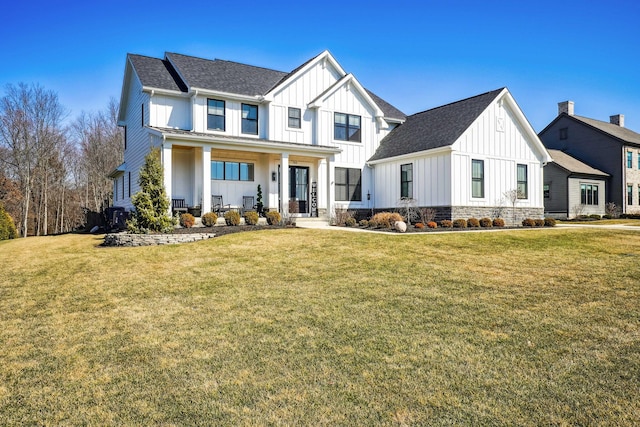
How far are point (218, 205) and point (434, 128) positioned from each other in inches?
412

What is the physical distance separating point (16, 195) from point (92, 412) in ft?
104

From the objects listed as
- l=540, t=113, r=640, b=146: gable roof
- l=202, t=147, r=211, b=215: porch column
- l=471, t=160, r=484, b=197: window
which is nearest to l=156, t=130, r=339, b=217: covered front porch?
l=202, t=147, r=211, b=215: porch column

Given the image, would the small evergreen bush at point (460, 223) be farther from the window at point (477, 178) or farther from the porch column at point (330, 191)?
the porch column at point (330, 191)

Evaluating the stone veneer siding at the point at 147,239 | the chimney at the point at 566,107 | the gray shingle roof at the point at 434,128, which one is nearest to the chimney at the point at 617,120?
the chimney at the point at 566,107

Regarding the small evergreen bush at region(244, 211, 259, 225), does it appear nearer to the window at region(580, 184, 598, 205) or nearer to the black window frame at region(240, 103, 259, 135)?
the black window frame at region(240, 103, 259, 135)

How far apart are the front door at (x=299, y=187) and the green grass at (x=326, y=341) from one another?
10.7m

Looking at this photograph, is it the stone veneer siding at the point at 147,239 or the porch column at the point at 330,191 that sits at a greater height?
the porch column at the point at 330,191

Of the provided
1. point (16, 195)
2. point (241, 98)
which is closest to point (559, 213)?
point (241, 98)

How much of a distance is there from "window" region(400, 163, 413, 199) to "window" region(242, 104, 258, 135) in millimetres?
7038

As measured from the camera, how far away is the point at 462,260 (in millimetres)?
9023

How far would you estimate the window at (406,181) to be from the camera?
1934 centimetres

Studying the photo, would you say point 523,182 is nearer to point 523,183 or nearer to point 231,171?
point 523,183

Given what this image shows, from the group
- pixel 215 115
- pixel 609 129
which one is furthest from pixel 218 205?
pixel 609 129

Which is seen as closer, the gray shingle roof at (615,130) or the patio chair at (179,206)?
the patio chair at (179,206)
